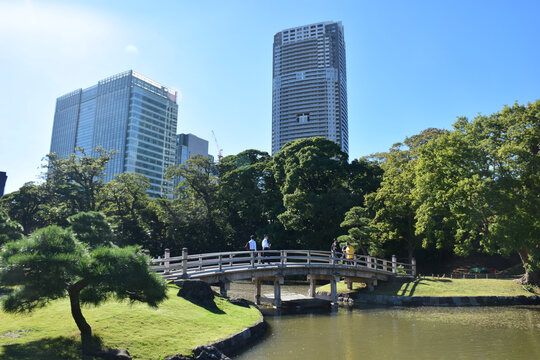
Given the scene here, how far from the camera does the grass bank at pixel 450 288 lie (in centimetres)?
2264

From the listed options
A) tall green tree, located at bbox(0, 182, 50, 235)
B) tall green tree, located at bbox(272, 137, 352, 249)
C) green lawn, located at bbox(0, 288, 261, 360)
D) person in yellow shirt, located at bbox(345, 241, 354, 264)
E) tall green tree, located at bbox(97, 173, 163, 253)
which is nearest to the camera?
green lawn, located at bbox(0, 288, 261, 360)

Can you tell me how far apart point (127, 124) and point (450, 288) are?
11161 cm

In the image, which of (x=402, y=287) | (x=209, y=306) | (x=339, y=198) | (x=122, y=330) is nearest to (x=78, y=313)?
(x=122, y=330)

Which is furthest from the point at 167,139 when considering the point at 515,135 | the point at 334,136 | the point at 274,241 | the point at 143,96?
the point at 515,135

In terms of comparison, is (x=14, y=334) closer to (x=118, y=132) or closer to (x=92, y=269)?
(x=92, y=269)

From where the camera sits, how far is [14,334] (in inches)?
358

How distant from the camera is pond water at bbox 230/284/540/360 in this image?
A: 1102 cm

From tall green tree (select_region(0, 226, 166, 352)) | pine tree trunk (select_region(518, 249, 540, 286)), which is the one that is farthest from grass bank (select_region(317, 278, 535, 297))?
tall green tree (select_region(0, 226, 166, 352))

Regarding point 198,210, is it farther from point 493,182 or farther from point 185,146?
point 185,146

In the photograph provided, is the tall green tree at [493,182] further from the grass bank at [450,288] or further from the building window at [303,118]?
the building window at [303,118]

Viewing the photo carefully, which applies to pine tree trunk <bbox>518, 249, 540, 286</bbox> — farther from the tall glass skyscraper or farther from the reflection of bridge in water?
the tall glass skyscraper

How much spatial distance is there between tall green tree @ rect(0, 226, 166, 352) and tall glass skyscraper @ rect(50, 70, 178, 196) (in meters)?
110

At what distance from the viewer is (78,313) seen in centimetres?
923

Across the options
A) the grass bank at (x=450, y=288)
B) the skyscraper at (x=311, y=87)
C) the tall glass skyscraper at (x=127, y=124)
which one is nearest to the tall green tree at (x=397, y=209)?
the grass bank at (x=450, y=288)
